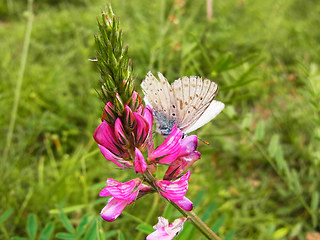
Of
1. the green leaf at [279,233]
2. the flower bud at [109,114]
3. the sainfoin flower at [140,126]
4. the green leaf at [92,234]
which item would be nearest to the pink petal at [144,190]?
the sainfoin flower at [140,126]

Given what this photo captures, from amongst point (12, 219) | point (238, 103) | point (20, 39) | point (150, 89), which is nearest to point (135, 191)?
point (150, 89)

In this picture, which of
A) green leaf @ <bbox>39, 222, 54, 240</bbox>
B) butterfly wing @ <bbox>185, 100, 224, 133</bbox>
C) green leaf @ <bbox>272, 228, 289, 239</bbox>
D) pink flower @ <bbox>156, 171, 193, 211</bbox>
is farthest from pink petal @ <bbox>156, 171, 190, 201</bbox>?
Answer: green leaf @ <bbox>272, 228, 289, 239</bbox>

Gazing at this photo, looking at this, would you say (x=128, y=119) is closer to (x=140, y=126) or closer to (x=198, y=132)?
(x=140, y=126)

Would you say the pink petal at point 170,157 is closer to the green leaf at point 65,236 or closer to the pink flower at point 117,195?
the pink flower at point 117,195

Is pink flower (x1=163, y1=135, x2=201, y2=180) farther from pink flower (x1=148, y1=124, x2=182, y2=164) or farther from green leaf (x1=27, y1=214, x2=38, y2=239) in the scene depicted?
green leaf (x1=27, y1=214, x2=38, y2=239)

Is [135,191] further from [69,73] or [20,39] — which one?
[20,39]

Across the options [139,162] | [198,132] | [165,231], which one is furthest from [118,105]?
[198,132]
